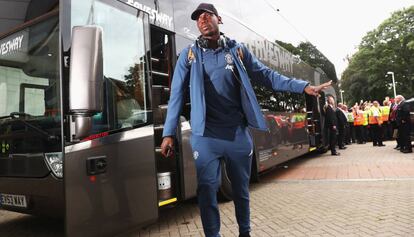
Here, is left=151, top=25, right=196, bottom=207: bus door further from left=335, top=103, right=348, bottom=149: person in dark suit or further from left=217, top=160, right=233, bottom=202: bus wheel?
left=335, top=103, right=348, bottom=149: person in dark suit

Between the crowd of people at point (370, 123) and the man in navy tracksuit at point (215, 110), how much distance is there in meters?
10.4

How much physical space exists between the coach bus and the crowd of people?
9580mm

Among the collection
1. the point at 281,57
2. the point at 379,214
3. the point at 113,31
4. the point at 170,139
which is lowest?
the point at 379,214

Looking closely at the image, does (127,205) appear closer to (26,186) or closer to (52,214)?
(52,214)

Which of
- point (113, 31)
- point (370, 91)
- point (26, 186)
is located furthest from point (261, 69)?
point (370, 91)

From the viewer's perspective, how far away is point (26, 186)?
371 cm

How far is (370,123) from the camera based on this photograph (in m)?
16.7

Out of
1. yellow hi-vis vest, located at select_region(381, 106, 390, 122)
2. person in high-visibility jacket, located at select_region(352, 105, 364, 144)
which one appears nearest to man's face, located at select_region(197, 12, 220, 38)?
yellow hi-vis vest, located at select_region(381, 106, 390, 122)

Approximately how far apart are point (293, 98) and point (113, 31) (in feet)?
21.4

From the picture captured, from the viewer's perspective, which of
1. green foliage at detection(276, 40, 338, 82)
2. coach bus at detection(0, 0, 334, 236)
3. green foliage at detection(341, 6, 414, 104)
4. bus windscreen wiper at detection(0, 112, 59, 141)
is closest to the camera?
coach bus at detection(0, 0, 334, 236)

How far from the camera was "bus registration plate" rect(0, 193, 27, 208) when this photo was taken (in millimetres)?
3846

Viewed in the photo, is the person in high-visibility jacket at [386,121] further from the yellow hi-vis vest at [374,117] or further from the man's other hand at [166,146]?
the man's other hand at [166,146]

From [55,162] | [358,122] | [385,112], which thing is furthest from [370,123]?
[55,162]

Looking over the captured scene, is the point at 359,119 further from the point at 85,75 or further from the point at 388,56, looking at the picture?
the point at 388,56
